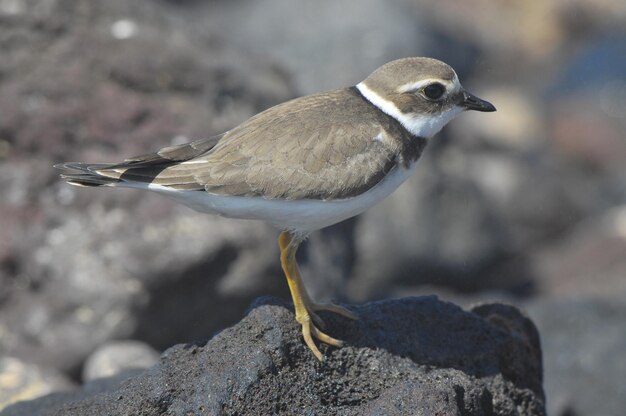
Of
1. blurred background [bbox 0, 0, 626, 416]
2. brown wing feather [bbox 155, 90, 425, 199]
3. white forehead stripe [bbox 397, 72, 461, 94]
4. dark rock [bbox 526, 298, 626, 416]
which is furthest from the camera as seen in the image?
blurred background [bbox 0, 0, 626, 416]

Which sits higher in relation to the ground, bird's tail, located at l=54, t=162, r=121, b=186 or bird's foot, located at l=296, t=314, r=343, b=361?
bird's tail, located at l=54, t=162, r=121, b=186

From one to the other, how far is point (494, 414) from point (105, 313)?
4980 millimetres

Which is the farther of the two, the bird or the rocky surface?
the bird

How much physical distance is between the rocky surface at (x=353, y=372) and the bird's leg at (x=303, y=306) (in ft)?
0.20

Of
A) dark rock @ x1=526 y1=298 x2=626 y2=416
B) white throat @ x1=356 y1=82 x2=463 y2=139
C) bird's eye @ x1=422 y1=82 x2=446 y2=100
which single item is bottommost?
dark rock @ x1=526 y1=298 x2=626 y2=416

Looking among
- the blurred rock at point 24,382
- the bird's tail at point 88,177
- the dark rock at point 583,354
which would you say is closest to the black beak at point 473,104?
the bird's tail at point 88,177

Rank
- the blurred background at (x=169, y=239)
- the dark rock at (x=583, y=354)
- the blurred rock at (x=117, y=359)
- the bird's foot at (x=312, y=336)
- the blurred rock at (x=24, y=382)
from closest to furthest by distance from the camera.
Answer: the bird's foot at (x=312, y=336), the blurred rock at (x=24, y=382), the blurred rock at (x=117, y=359), the dark rock at (x=583, y=354), the blurred background at (x=169, y=239)

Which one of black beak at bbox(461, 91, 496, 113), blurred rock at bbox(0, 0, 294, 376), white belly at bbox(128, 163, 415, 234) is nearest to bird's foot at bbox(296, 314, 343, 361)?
white belly at bbox(128, 163, 415, 234)

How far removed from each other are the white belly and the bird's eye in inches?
28.7

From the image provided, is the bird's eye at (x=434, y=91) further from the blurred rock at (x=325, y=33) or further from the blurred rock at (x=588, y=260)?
the blurred rock at (x=325, y=33)

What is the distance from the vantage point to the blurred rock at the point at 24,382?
8.20m

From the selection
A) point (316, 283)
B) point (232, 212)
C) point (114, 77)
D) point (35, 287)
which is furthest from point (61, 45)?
point (232, 212)

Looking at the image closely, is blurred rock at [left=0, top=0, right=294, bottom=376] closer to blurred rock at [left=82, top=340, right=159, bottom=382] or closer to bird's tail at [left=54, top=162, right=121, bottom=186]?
blurred rock at [left=82, top=340, right=159, bottom=382]

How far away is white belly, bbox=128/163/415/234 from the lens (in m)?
6.48
